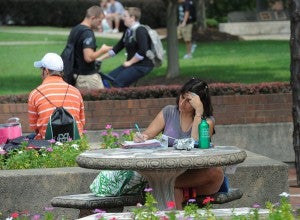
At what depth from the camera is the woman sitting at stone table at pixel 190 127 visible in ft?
28.1

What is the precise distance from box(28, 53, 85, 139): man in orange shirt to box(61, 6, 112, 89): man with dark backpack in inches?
135

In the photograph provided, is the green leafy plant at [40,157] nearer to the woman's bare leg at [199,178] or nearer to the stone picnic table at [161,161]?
the stone picnic table at [161,161]

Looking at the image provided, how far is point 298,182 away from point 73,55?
3817mm

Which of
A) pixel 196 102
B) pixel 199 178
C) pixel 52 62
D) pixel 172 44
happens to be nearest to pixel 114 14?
pixel 172 44

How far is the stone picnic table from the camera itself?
7.84m

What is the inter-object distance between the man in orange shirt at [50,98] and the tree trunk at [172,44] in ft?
32.4

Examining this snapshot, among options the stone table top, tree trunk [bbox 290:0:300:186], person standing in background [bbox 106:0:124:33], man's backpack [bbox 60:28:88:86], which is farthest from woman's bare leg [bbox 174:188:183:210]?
person standing in background [bbox 106:0:124:33]

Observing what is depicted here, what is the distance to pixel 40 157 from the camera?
10.1m

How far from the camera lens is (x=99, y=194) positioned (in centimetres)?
888

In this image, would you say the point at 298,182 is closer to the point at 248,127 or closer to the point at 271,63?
the point at 248,127

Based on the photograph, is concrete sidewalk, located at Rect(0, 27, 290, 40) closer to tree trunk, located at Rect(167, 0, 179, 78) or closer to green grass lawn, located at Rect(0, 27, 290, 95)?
green grass lawn, located at Rect(0, 27, 290, 95)

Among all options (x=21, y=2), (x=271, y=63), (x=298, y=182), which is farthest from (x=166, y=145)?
(x=21, y=2)

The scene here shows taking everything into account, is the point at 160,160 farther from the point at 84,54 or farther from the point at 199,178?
the point at 84,54

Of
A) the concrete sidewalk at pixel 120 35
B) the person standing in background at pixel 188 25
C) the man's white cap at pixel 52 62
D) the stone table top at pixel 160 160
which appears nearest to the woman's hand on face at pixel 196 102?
the stone table top at pixel 160 160
